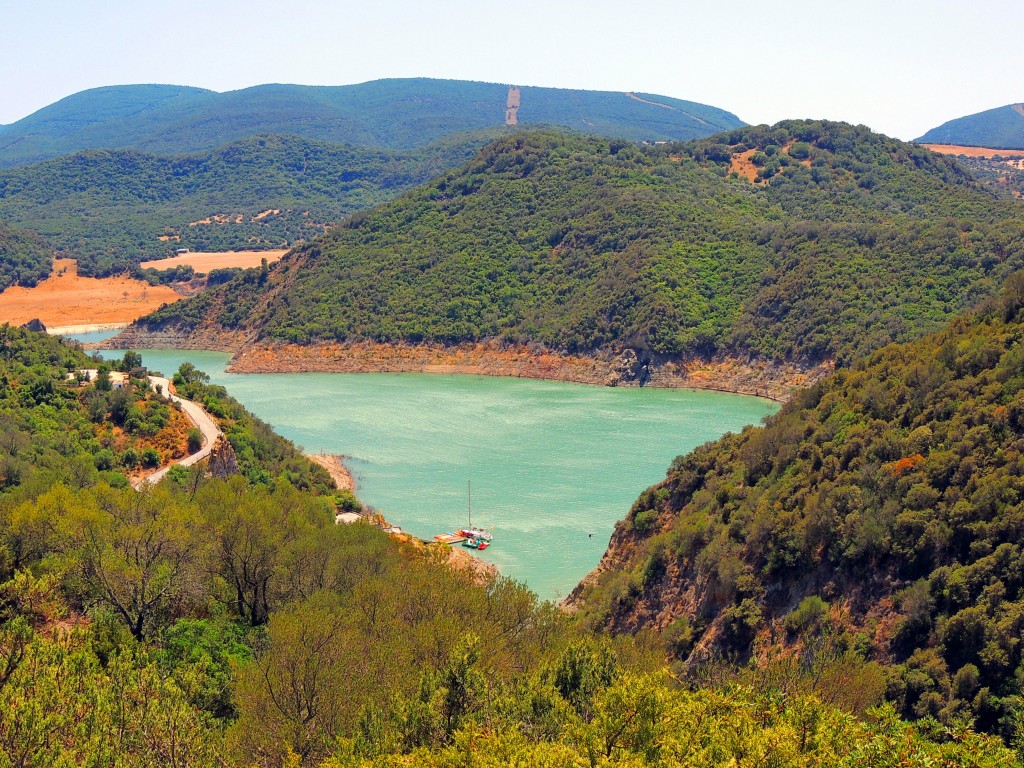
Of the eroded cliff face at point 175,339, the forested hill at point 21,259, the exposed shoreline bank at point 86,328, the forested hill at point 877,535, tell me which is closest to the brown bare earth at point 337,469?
the forested hill at point 877,535

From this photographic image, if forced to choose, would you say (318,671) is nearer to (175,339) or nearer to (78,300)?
(175,339)

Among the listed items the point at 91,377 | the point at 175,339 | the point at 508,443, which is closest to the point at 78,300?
the point at 175,339

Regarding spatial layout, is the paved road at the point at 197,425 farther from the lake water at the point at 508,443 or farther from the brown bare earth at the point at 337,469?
the lake water at the point at 508,443

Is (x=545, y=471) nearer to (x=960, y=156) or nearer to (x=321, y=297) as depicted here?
(x=321, y=297)

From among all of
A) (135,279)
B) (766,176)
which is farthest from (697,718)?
(135,279)

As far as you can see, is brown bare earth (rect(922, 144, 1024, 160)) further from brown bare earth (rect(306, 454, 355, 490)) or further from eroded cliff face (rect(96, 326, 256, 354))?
brown bare earth (rect(306, 454, 355, 490))
